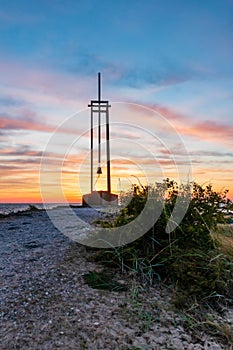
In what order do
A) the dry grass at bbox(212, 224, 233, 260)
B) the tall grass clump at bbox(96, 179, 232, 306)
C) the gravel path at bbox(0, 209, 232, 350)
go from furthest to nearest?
the dry grass at bbox(212, 224, 233, 260), the tall grass clump at bbox(96, 179, 232, 306), the gravel path at bbox(0, 209, 232, 350)

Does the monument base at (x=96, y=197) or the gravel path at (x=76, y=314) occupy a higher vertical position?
the monument base at (x=96, y=197)

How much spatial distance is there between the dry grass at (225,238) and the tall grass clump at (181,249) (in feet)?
0.52

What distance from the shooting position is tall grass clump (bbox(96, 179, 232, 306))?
4102 millimetres

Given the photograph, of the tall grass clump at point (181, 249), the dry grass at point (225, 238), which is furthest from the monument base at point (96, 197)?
the tall grass clump at point (181, 249)

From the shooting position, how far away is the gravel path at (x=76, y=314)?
3.09 metres

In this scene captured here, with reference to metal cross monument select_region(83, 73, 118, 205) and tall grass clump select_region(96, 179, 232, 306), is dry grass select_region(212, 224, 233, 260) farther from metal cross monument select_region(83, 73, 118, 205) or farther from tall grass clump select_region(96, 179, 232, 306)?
metal cross monument select_region(83, 73, 118, 205)

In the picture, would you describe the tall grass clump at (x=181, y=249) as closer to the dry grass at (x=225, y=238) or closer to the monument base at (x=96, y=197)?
the dry grass at (x=225, y=238)

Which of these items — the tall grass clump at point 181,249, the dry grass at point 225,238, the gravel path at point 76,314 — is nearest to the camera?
the gravel path at point 76,314

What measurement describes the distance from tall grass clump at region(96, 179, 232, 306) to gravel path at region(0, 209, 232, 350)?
0.23 m

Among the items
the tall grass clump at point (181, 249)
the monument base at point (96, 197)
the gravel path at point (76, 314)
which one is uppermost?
the monument base at point (96, 197)

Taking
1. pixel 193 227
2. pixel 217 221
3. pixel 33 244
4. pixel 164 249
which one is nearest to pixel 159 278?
pixel 164 249

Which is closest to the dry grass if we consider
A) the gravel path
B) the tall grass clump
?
the tall grass clump

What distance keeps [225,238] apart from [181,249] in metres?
1.07

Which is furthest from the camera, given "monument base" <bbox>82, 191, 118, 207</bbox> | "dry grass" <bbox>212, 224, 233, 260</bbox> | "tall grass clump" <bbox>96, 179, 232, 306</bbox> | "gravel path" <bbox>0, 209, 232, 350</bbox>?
"monument base" <bbox>82, 191, 118, 207</bbox>
